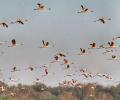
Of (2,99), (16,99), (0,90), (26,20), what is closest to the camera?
(26,20)

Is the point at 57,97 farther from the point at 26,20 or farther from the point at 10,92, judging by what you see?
the point at 26,20

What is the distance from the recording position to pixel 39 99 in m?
184

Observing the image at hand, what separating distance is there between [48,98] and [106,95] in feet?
88.8

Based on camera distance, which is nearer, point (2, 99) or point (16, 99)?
point (2, 99)

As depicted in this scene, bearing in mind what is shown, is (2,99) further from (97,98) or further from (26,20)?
(26,20)

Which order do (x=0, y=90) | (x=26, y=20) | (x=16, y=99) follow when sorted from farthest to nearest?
(x=16, y=99) < (x=0, y=90) < (x=26, y=20)

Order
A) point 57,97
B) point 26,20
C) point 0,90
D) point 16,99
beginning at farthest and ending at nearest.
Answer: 1. point 57,97
2. point 16,99
3. point 0,90
4. point 26,20

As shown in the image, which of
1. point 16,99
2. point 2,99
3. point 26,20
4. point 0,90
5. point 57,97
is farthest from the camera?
point 57,97

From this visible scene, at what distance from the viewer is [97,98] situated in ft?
642

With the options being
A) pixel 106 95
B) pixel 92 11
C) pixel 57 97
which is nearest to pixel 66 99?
pixel 57 97

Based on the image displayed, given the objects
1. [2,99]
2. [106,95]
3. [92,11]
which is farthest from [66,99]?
[92,11]

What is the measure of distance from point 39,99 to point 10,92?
15.9m

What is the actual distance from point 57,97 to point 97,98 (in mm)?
15925

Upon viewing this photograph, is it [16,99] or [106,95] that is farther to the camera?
[106,95]
